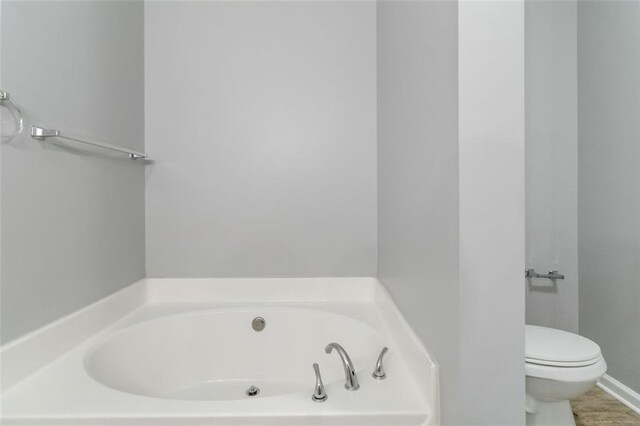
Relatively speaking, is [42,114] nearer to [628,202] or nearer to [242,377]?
[242,377]

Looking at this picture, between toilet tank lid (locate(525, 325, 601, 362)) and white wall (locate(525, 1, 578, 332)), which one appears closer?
toilet tank lid (locate(525, 325, 601, 362))

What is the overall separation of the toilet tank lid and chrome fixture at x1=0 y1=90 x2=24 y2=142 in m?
1.92

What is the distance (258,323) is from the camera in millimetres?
1580

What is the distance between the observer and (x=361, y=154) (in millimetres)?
1783

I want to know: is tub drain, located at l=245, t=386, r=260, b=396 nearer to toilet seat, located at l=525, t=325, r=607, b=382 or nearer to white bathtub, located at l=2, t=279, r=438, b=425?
white bathtub, located at l=2, t=279, r=438, b=425

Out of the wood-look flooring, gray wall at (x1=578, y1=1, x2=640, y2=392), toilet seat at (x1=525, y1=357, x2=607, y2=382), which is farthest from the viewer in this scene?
gray wall at (x1=578, y1=1, x2=640, y2=392)

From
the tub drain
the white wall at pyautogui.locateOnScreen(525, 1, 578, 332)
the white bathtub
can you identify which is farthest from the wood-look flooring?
the tub drain

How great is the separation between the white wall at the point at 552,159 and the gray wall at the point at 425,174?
1188 mm

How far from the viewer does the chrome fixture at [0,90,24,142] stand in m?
0.88

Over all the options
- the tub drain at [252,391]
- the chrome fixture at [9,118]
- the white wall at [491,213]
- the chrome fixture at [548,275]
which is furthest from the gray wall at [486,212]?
the chrome fixture at [548,275]

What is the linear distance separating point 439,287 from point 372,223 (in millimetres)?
989

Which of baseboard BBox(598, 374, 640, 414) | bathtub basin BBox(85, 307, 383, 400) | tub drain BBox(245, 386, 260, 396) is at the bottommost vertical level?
baseboard BBox(598, 374, 640, 414)

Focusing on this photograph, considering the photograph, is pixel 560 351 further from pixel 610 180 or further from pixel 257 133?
pixel 257 133

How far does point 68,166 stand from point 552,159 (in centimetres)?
258
